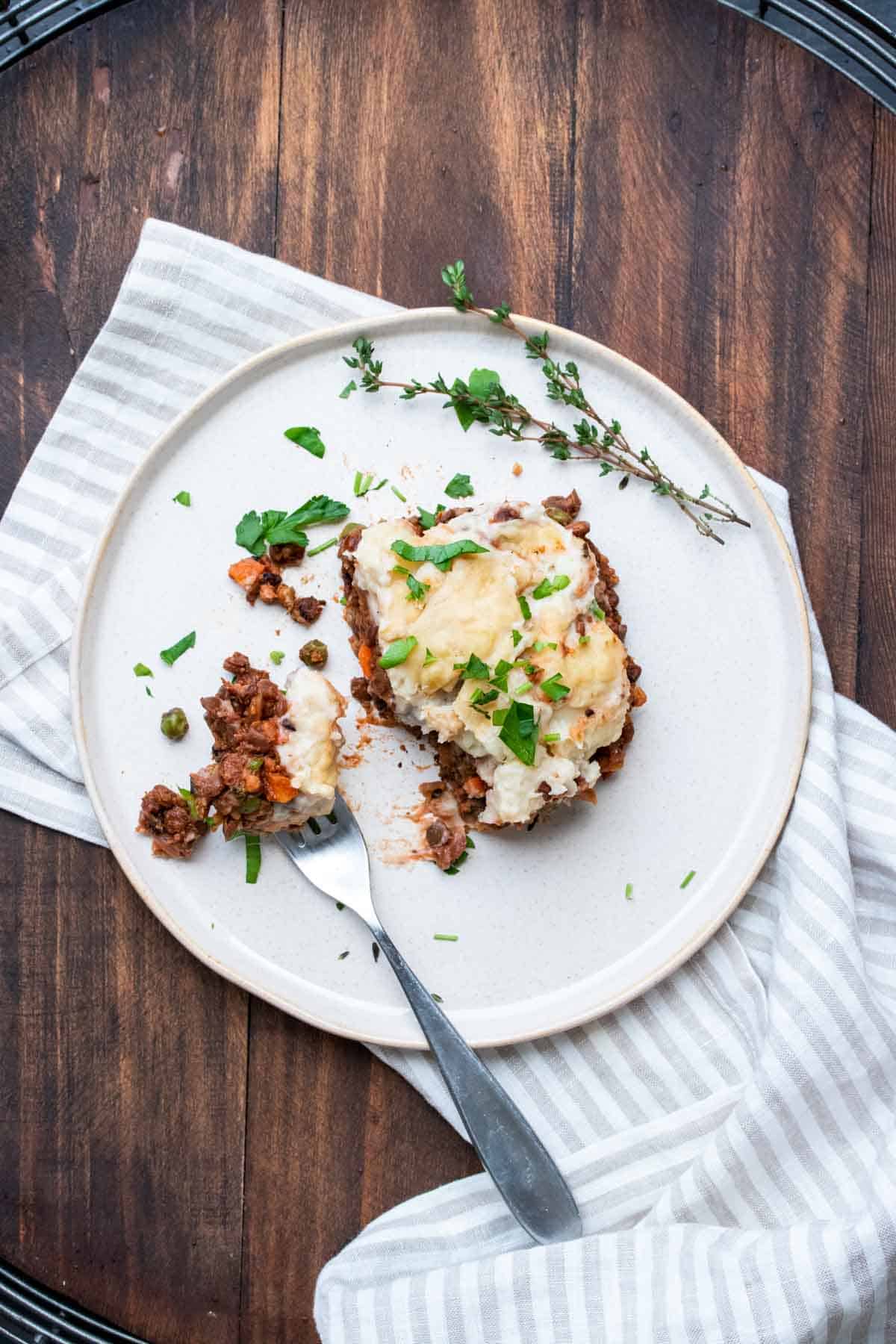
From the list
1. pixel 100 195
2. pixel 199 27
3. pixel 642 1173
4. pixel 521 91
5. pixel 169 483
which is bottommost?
pixel 642 1173

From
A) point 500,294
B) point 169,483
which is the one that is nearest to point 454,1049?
point 169,483

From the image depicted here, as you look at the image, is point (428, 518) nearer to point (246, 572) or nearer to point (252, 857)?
point (246, 572)

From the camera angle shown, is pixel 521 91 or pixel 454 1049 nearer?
pixel 454 1049

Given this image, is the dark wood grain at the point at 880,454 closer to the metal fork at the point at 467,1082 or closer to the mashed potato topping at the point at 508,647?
the mashed potato topping at the point at 508,647

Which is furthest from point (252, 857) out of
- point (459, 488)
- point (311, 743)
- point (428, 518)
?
point (459, 488)

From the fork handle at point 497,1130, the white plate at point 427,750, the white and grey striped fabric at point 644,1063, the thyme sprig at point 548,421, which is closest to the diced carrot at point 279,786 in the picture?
the white plate at point 427,750

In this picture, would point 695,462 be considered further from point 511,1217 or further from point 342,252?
point 511,1217

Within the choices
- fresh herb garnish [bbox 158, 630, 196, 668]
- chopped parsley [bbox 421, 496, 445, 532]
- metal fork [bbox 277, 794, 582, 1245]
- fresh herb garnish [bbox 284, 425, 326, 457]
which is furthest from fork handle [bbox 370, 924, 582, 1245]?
fresh herb garnish [bbox 284, 425, 326, 457]
